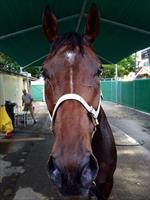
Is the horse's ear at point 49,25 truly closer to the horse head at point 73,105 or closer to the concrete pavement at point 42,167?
the horse head at point 73,105

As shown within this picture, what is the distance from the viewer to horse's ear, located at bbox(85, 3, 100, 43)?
8.84 feet

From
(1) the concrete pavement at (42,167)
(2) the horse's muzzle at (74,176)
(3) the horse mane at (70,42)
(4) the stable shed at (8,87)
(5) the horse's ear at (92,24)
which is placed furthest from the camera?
(4) the stable shed at (8,87)

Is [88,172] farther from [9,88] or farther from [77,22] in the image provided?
[9,88]

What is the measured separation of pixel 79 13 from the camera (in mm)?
6367

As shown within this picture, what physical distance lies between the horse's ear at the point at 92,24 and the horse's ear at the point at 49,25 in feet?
0.89

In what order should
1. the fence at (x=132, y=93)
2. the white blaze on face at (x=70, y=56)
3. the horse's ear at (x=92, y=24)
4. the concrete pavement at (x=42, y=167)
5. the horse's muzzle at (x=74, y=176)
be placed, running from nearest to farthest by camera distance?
the horse's muzzle at (x=74, y=176) → the white blaze on face at (x=70, y=56) → the horse's ear at (x=92, y=24) → the concrete pavement at (x=42, y=167) → the fence at (x=132, y=93)

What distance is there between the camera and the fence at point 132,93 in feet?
57.8

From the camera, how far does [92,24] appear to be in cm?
273

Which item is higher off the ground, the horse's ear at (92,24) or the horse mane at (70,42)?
the horse's ear at (92,24)

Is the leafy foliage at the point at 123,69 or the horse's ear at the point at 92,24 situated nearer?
the horse's ear at the point at 92,24

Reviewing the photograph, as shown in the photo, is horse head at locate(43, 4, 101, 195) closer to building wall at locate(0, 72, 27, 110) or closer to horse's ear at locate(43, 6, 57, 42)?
horse's ear at locate(43, 6, 57, 42)

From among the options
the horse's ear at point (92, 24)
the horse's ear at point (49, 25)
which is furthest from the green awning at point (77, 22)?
the horse's ear at point (92, 24)

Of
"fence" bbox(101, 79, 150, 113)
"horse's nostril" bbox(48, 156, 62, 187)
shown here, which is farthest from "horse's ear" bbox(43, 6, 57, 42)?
"fence" bbox(101, 79, 150, 113)

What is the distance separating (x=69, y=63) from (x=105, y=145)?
117cm
